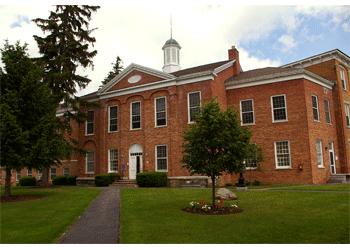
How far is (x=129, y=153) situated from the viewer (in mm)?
31391

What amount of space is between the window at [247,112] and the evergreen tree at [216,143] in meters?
14.9

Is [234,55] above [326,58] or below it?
above

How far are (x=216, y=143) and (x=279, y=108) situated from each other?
1560 centimetres

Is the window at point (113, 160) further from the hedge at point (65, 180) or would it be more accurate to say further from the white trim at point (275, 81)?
the white trim at point (275, 81)

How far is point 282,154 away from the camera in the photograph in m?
26.9

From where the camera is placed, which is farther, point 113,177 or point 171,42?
point 171,42

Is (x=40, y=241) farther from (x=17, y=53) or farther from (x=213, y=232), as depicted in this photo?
(x=17, y=53)

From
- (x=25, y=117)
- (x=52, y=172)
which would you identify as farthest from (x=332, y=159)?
(x=52, y=172)

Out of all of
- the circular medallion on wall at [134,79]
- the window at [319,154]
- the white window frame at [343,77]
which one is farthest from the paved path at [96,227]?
the white window frame at [343,77]

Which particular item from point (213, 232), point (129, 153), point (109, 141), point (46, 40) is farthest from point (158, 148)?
point (213, 232)

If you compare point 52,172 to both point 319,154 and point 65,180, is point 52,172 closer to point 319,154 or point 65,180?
point 65,180

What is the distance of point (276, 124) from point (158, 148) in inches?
381

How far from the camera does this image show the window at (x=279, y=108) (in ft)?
89.6

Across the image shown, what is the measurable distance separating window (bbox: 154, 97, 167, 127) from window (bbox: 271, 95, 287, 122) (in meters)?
8.75
